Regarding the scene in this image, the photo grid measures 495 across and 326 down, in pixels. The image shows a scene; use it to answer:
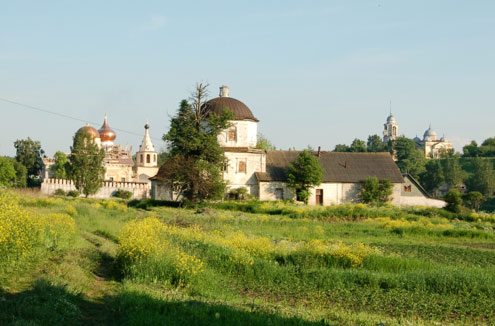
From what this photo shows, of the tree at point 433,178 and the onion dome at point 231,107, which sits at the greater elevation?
the onion dome at point 231,107

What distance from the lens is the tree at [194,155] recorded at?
35.6 metres

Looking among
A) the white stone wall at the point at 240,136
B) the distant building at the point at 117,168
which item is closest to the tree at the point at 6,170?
the distant building at the point at 117,168

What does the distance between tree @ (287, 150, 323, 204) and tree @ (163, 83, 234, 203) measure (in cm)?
784

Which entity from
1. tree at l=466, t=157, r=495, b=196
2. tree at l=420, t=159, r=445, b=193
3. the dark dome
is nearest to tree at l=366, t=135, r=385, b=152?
tree at l=420, t=159, r=445, b=193

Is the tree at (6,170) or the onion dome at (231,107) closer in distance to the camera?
the onion dome at (231,107)

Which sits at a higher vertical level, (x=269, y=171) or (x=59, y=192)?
(x=269, y=171)

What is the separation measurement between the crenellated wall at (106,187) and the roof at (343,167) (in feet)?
61.1

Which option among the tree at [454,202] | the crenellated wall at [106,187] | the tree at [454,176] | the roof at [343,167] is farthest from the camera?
the tree at [454,176]

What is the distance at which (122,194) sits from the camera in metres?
56.3

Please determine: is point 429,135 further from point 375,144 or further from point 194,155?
point 194,155

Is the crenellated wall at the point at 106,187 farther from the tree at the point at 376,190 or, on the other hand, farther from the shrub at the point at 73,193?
the tree at the point at 376,190

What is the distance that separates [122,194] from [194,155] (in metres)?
22.0

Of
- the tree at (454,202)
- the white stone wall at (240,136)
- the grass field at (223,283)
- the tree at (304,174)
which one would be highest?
the white stone wall at (240,136)

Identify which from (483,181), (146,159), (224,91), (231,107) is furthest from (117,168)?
(483,181)
